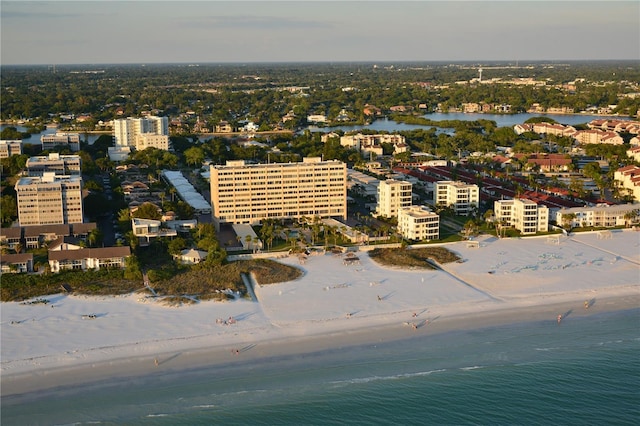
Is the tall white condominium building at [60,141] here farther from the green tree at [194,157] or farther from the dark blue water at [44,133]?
the green tree at [194,157]

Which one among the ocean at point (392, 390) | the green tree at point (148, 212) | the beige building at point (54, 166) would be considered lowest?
the ocean at point (392, 390)

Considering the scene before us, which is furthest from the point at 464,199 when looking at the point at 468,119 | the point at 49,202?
the point at 468,119

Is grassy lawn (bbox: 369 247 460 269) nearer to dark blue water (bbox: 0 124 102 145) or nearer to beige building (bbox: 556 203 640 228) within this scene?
beige building (bbox: 556 203 640 228)

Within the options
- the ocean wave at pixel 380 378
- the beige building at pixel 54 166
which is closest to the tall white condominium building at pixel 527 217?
the ocean wave at pixel 380 378

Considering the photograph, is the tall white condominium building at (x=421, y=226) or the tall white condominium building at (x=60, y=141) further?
the tall white condominium building at (x=60, y=141)

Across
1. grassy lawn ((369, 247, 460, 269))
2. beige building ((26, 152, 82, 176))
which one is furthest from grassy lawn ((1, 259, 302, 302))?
beige building ((26, 152, 82, 176))

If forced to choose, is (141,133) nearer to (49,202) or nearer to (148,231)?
(49,202)
